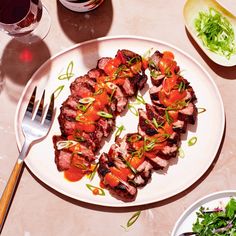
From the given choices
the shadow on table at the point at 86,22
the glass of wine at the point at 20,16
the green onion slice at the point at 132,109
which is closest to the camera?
the glass of wine at the point at 20,16

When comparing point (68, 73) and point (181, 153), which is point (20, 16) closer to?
point (68, 73)

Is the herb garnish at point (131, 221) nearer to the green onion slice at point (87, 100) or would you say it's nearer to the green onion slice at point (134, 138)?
the green onion slice at point (134, 138)

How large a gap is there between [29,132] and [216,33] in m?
1.38

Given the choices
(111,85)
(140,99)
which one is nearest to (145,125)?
(140,99)

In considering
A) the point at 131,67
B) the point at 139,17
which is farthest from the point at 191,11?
the point at 131,67

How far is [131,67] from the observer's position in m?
3.26

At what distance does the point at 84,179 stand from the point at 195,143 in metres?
0.74

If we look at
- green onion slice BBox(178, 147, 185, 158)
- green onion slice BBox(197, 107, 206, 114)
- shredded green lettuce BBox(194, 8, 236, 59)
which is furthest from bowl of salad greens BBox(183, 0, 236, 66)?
green onion slice BBox(178, 147, 185, 158)

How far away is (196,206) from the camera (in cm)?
318

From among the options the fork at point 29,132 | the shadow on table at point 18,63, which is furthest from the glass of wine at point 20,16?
the fork at point 29,132

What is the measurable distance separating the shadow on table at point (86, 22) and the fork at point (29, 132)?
1.57 feet

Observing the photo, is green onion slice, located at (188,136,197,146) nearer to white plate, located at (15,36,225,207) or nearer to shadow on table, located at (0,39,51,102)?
white plate, located at (15,36,225,207)

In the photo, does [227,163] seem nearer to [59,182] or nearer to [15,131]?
[59,182]

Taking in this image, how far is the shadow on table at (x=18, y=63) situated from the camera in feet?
11.1
